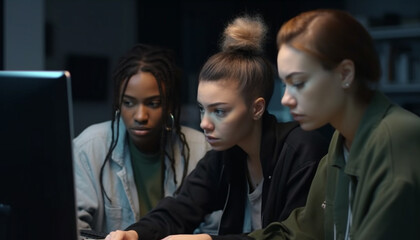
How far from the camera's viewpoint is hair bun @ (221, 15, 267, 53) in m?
1.61

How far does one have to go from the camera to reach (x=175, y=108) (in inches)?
78.0

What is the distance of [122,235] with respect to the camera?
1370 mm

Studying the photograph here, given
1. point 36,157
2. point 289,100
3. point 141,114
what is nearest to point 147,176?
point 141,114

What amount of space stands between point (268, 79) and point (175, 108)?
1.45ft

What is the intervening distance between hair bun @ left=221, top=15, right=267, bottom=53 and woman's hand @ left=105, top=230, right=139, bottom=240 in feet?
1.80

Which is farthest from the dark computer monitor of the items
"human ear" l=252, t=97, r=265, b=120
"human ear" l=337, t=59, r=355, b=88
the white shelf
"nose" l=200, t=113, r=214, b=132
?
the white shelf

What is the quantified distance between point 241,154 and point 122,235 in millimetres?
441

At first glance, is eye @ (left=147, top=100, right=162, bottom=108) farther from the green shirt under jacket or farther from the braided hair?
the green shirt under jacket

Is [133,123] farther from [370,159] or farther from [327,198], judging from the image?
[370,159]

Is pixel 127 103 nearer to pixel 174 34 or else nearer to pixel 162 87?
pixel 162 87

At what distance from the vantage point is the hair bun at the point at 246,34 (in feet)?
5.29

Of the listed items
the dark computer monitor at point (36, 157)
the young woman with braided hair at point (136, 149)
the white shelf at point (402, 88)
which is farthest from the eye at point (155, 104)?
the white shelf at point (402, 88)

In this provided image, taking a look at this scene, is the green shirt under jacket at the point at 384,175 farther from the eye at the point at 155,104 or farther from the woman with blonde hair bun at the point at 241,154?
the eye at the point at 155,104

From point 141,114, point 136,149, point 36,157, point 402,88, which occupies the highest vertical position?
point 36,157
